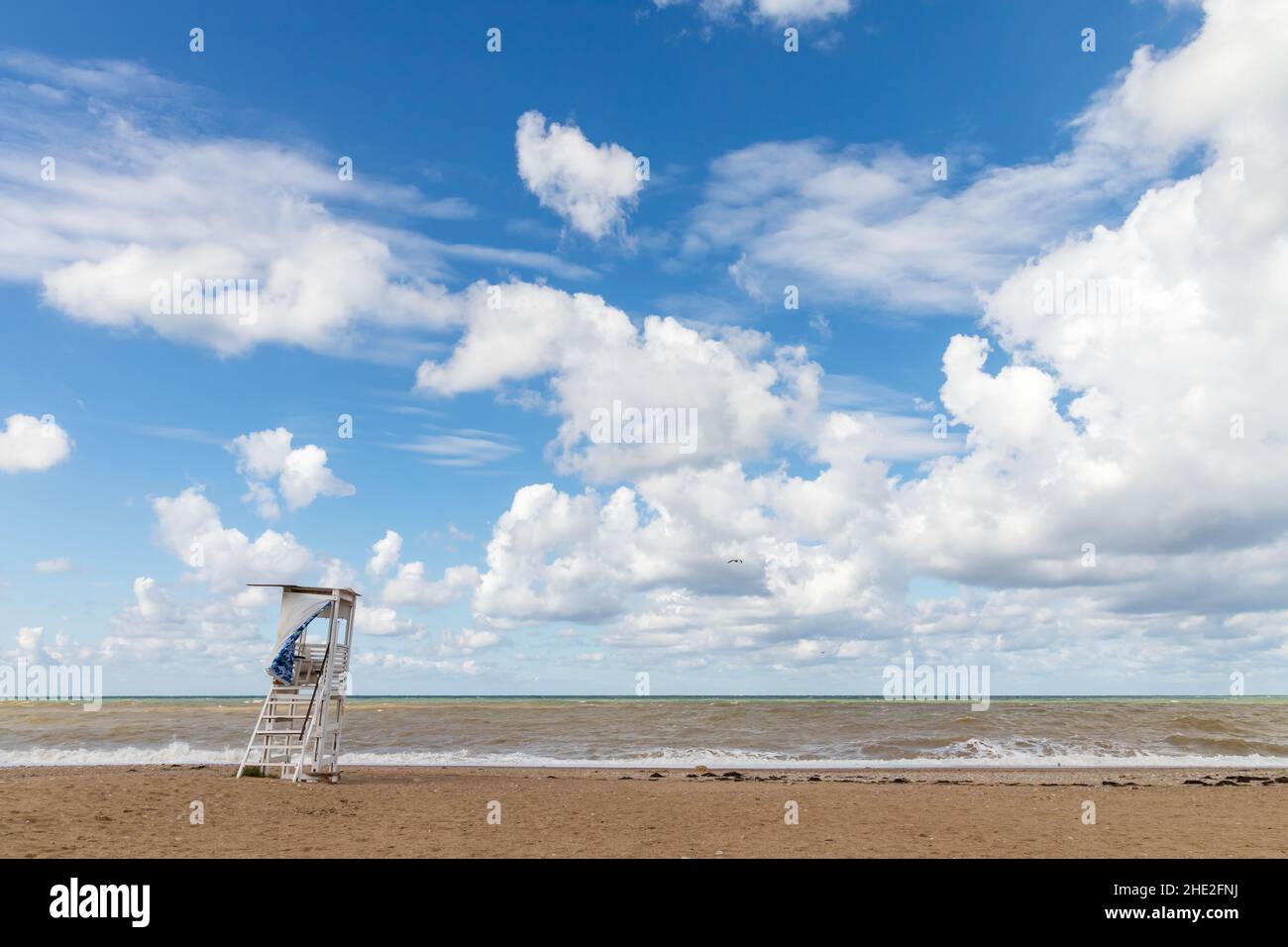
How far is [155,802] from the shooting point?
1698 centimetres


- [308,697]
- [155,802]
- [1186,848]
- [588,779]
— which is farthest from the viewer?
[588,779]

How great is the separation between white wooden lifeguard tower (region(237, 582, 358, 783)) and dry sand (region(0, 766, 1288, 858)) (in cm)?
114

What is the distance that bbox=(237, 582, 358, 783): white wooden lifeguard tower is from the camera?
2225 cm

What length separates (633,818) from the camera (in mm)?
17453

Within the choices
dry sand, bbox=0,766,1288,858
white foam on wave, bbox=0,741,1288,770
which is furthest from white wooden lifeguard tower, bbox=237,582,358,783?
white foam on wave, bbox=0,741,1288,770

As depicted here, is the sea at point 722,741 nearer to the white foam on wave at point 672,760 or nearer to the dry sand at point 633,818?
the white foam on wave at point 672,760

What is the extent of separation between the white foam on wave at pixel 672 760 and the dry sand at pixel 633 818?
6.99 m

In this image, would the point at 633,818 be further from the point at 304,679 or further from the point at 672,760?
the point at 672,760

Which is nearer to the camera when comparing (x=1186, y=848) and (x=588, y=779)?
(x=1186, y=848)

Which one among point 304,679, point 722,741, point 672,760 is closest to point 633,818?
point 304,679

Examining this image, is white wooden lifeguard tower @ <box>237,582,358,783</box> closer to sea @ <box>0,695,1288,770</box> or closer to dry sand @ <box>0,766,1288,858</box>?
dry sand @ <box>0,766,1288,858</box>
